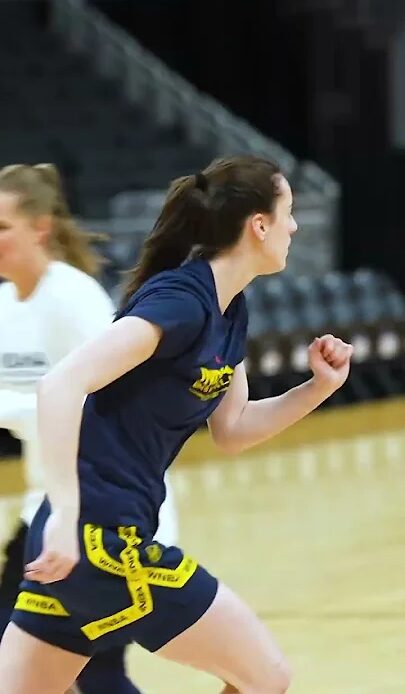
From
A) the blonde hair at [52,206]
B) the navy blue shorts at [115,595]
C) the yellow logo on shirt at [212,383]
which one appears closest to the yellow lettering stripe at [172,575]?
the navy blue shorts at [115,595]

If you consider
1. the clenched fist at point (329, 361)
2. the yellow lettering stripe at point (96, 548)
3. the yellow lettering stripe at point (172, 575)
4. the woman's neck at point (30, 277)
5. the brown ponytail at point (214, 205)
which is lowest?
the yellow lettering stripe at point (172, 575)

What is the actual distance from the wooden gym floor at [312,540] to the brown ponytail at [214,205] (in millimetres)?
2085

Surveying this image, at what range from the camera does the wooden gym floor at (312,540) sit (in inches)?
183

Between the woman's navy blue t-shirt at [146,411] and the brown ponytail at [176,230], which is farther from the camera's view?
the brown ponytail at [176,230]

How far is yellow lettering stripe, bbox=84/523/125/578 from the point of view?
255 centimetres

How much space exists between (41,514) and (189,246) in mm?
590

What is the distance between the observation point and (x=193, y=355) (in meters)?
2.57

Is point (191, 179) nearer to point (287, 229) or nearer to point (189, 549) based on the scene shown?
point (287, 229)

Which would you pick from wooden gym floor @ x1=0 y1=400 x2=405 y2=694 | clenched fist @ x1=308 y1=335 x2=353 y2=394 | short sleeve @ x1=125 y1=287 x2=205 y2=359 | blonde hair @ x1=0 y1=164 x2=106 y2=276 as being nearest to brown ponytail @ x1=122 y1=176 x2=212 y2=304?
short sleeve @ x1=125 y1=287 x2=205 y2=359

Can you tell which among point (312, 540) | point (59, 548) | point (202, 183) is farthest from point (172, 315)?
point (312, 540)

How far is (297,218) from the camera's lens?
13297mm

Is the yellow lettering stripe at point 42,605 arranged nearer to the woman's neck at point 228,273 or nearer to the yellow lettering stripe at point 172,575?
the yellow lettering stripe at point 172,575

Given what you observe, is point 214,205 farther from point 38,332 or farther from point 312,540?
point 312,540

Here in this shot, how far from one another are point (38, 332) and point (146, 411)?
69 cm
